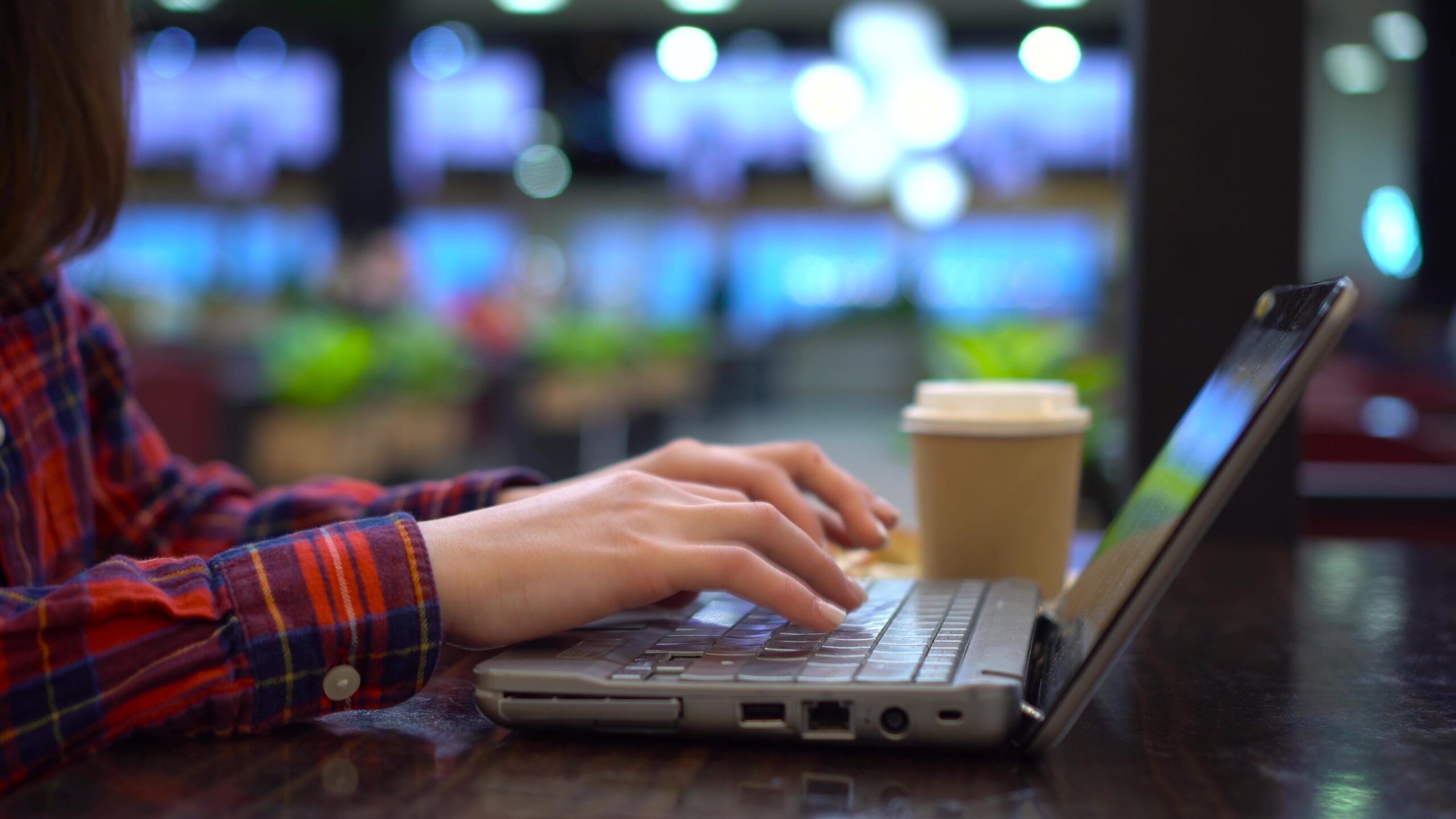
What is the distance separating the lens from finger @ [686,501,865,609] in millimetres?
605

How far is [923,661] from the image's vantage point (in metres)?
0.53

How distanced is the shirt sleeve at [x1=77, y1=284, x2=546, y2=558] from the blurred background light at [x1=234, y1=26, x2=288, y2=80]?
26.6 ft

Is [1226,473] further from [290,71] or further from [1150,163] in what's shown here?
[290,71]

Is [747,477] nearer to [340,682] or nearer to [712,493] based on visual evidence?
[712,493]

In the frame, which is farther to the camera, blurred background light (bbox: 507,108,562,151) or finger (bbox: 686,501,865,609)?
blurred background light (bbox: 507,108,562,151)

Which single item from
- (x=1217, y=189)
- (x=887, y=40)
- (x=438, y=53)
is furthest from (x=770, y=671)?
(x=438, y=53)

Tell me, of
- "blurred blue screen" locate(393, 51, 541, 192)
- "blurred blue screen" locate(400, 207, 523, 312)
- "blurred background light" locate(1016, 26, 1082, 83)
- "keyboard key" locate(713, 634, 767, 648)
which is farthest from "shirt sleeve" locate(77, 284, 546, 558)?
"blurred blue screen" locate(400, 207, 523, 312)

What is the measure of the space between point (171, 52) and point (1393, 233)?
8.26 metres

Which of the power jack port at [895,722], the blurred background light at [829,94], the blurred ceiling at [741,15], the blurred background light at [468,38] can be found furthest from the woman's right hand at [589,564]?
the blurred background light at [468,38]

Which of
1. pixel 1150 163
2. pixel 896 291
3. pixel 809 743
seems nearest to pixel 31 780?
pixel 809 743

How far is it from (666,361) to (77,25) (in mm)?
5376

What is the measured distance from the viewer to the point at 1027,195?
9.97m

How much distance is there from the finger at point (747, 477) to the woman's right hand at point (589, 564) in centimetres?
18

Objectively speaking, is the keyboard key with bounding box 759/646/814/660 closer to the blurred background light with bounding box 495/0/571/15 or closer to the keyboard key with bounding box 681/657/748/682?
the keyboard key with bounding box 681/657/748/682
